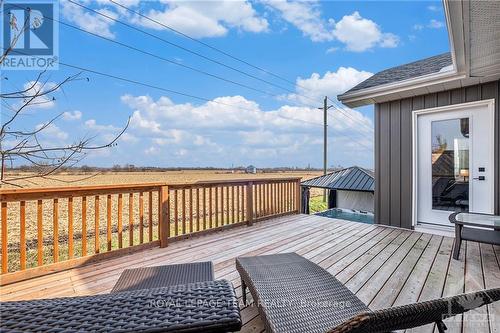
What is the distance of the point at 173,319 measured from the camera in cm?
86

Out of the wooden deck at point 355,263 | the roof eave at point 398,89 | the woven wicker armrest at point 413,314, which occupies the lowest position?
the wooden deck at point 355,263

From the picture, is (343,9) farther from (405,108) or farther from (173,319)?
(173,319)

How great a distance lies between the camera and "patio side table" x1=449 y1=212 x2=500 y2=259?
3000 millimetres

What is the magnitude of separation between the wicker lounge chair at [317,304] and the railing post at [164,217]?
1874 mm

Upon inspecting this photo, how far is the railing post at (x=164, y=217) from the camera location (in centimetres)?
375

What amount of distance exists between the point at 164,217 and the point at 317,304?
9.23ft

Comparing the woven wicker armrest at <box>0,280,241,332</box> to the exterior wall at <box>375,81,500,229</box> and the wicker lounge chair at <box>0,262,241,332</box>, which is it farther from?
the exterior wall at <box>375,81,500,229</box>

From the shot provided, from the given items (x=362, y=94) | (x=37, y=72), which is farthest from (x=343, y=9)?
(x=37, y=72)

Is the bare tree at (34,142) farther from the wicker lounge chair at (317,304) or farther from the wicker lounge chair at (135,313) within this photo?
the wicker lounge chair at (317,304)

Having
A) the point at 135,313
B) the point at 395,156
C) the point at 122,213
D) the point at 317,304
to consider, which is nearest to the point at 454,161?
the point at 395,156

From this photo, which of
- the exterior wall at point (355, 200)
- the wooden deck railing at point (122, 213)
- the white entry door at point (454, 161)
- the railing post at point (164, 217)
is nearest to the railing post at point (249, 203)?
the wooden deck railing at point (122, 213)

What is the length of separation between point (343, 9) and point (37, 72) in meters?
6.93

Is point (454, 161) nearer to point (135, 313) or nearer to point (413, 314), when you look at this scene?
point (413, 314)

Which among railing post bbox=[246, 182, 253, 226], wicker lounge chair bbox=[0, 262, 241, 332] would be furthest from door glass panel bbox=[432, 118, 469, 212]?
wicker lounge chair bbox=[0, 262, 241, 332]
